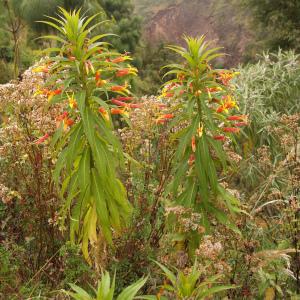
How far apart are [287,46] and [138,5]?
26134 millimetres

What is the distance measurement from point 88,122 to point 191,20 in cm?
3102

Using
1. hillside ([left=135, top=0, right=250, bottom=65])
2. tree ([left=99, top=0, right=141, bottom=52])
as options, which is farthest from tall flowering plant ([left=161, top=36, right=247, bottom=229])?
hillside ([left=135, top=0, right=250, bottom=65])

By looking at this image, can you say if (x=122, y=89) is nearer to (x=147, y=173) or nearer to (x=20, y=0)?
(x=147, y=173)

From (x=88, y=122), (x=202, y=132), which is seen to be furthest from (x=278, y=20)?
(x=88, y=122)

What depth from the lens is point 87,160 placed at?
2.66 m

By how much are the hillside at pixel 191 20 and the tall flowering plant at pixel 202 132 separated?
959 inches

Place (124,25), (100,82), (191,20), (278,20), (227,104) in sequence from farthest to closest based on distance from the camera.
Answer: (191,20) < (124,25) < (278,20) < (227,104) < (100,82)

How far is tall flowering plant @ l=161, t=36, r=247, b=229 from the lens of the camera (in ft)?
8.93

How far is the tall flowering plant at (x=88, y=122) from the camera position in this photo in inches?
97.0

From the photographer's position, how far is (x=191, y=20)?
31.3 metres

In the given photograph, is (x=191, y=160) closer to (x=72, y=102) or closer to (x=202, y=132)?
(x=202, y=132)

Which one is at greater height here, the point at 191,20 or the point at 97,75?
the point at 191,20

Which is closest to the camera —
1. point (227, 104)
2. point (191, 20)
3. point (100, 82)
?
point (100, 82)

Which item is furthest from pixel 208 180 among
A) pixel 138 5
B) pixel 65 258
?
pixel 138 5
